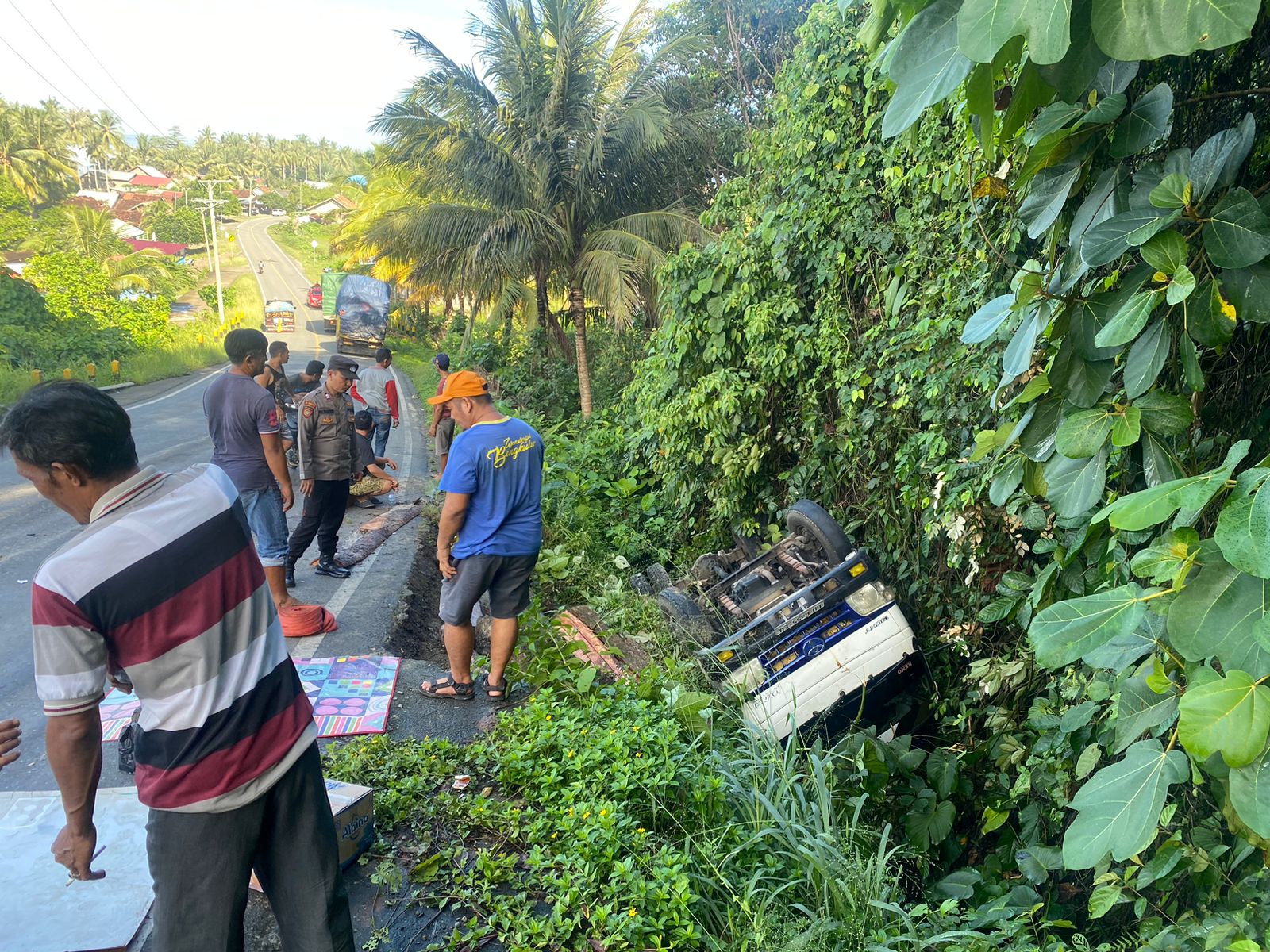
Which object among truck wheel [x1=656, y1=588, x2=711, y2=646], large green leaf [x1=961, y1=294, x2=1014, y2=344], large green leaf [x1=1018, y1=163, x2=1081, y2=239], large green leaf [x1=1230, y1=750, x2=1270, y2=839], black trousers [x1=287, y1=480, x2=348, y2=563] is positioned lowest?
truck wheel [x1=656, y1=588, x2=711, y2=646]

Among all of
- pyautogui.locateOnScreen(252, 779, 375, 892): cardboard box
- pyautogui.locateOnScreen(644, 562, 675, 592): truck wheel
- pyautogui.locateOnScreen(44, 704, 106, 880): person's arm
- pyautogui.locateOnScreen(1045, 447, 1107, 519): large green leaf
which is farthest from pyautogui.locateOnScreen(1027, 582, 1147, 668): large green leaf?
pyautogui.locateOnScreen(644, 562, 675, 592): truck wheel

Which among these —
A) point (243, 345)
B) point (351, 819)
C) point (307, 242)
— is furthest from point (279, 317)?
point (307, 242)

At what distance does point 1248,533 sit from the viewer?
54.4 inches

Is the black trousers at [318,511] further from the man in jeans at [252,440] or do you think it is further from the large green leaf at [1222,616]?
the large green leaf at [1222,616]

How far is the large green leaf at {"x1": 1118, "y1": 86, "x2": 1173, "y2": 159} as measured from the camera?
1897 mm

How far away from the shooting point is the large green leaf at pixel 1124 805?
1.61m

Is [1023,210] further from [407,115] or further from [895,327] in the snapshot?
[407,115]

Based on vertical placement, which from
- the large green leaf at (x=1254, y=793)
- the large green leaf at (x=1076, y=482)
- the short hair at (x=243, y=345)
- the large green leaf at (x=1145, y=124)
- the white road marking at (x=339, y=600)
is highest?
the large green leaf at (x=1145, y=124)

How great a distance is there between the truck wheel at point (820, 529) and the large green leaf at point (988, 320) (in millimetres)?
2972

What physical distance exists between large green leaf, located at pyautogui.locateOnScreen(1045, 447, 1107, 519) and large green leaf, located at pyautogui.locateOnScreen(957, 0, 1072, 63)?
1.05 m

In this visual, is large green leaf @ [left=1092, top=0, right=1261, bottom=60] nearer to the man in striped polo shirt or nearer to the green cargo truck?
the man in striped polo shirt

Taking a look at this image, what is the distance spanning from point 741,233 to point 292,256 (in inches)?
2982

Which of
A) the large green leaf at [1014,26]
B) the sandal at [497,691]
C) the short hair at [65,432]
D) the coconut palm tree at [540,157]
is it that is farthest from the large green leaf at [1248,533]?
the coconut palm tree at [540,157]

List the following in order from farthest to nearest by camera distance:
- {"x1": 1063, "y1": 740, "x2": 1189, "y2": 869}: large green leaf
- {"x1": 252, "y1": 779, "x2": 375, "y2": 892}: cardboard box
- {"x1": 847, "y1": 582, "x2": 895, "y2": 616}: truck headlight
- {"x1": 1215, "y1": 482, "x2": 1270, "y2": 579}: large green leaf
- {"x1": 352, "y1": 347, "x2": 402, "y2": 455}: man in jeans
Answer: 1. {"x1": 352, "y1": 347, "x2": 402, "y2": 455}: man in jeans
2. {"x1": 847, "y1": 582, "x2": 895, "y2": 616}: truck headlight
3. {"x1": 252, "y1": 779, "x2": 375, "y2": 892}: cardboard box
4. {"x1": 1063, "y1": 740, "x2": 1189, "y2": 869}: large green leaf
5. {"x1": 1215, "y1": 482, "x2": 1270, "y2": 579}: large green leaf
